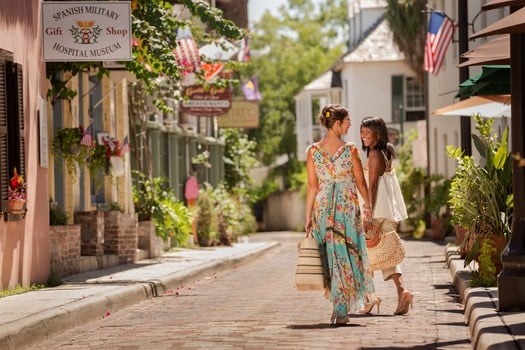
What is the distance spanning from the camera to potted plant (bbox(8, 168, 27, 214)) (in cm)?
1686

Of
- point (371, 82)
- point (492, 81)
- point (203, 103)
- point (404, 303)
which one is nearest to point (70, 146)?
point (492, 81)

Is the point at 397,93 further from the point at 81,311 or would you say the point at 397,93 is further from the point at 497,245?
the point at 81,311

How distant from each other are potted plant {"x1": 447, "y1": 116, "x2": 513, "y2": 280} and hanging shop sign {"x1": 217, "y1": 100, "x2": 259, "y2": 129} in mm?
27729

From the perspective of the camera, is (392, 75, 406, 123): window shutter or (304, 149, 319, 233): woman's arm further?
(392, 75, 406, 123): window shutter

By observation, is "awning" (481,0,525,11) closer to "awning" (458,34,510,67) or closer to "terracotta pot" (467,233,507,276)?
"awning" (458,34,510,67)

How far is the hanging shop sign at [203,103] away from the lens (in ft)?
112

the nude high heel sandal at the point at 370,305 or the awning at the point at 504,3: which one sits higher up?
the awning at the point at 504,3

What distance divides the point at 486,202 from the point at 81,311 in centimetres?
445

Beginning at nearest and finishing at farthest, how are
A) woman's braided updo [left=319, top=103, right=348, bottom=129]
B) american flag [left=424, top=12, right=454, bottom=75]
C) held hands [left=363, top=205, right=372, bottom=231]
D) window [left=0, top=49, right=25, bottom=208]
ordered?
woman's braided updo [left=319, top=103, right=348, bottom=129] → held hands [left=363, top=205, right=372, bottom=231] → window [left=0, top=49, right=25, bottom=208] → american flag [left=424, top=12, right=454, bottom=75]

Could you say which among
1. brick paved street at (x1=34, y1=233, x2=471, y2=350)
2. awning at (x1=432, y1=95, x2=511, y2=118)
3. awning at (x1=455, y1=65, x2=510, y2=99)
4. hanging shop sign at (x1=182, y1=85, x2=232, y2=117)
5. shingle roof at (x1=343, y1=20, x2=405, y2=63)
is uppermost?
shingle roof at (x1=343, y1=20, x2=405, y2=63)

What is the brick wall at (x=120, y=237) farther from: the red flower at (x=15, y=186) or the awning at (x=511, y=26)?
the awning at (x=511, y=26)

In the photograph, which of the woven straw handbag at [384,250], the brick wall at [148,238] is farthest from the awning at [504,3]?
the brick wall at [148,238]

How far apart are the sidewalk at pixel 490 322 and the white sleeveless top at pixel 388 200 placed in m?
1.03

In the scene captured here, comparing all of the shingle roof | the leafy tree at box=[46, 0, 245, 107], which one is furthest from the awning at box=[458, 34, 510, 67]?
the shingle roof
